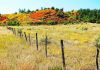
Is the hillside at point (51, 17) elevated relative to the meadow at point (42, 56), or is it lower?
lower

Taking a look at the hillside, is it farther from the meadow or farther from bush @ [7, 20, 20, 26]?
the meadow

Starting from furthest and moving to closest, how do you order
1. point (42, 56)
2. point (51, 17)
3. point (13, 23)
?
point (51, 17) → point (13, 23) → point (42, 56)

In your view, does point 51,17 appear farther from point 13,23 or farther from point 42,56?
point 42,56

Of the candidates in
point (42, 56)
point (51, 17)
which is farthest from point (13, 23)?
point (42, 56)

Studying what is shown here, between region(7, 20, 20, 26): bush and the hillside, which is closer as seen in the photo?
region(7, 20, 20, 26): bush

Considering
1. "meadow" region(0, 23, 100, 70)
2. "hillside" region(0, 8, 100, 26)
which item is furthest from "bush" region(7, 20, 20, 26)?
"meadow" region(0, 23, 100, 70)

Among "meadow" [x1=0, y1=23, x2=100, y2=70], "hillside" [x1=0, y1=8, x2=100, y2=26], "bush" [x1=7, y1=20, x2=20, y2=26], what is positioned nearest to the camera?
"meadow" [x1=0, y1=23, x2=100, y2=70]

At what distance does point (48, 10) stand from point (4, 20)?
17377 millimetres

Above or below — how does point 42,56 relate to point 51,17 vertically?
above

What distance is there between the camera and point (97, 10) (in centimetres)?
13088

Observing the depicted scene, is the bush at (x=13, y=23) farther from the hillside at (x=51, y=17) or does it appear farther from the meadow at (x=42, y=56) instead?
the meadow at (x=42, y=56)

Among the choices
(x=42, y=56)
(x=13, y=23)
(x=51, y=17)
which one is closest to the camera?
(x=42, y=56)

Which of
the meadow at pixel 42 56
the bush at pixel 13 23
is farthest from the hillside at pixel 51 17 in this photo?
the meadow at pixel 42 56

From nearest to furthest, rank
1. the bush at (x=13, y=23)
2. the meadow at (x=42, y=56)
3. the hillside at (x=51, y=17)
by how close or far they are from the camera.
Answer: the meadow at (x=42, y=56)
the bush at (x=13, y=23)
the hillside at (x=51, y=17)
